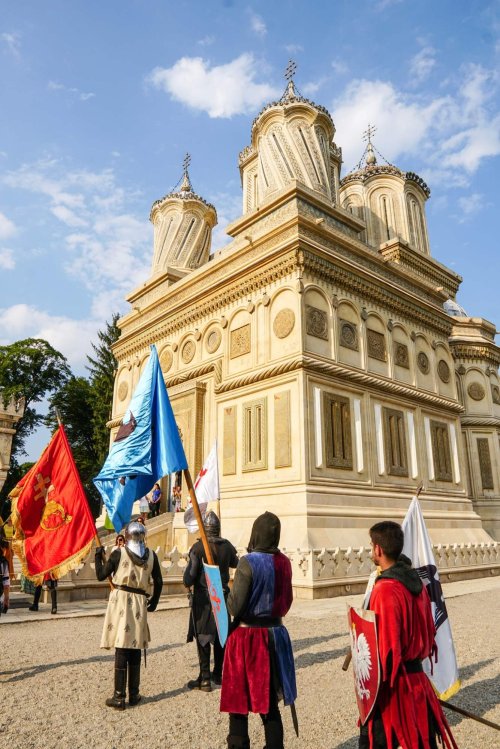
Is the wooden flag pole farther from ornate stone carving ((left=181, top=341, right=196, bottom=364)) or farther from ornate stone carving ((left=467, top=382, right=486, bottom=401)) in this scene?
ornate stone carving ((left=467, top=382, right=486, bottom=401))

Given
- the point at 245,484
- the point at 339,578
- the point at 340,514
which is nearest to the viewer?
the point at 339,578

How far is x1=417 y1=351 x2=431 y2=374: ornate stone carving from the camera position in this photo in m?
18.9

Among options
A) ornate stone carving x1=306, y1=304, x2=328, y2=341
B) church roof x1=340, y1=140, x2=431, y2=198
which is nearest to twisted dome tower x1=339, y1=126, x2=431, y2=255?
church roof x1=340, y1=140, x2=431, y2=198

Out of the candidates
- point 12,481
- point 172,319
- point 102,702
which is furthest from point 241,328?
point 12,481

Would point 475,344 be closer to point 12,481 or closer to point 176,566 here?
point 176,566

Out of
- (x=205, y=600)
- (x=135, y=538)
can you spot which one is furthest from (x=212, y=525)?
(x=135, y=538)

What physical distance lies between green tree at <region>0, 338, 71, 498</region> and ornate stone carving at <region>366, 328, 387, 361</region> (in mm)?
25278

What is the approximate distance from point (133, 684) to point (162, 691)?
19.5 inches

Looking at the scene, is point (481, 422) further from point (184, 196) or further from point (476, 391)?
point (184, 196)

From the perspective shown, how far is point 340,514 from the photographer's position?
1345 centimetres

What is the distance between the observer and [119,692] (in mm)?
4551

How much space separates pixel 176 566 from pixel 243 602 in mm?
9128

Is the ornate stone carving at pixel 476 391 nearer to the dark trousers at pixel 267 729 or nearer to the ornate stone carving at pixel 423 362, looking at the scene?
the ornate stone carving at pixel 423 362

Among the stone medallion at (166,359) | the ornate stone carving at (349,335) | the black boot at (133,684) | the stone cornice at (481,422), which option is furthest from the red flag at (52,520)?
the stone cornice at (481,422)
